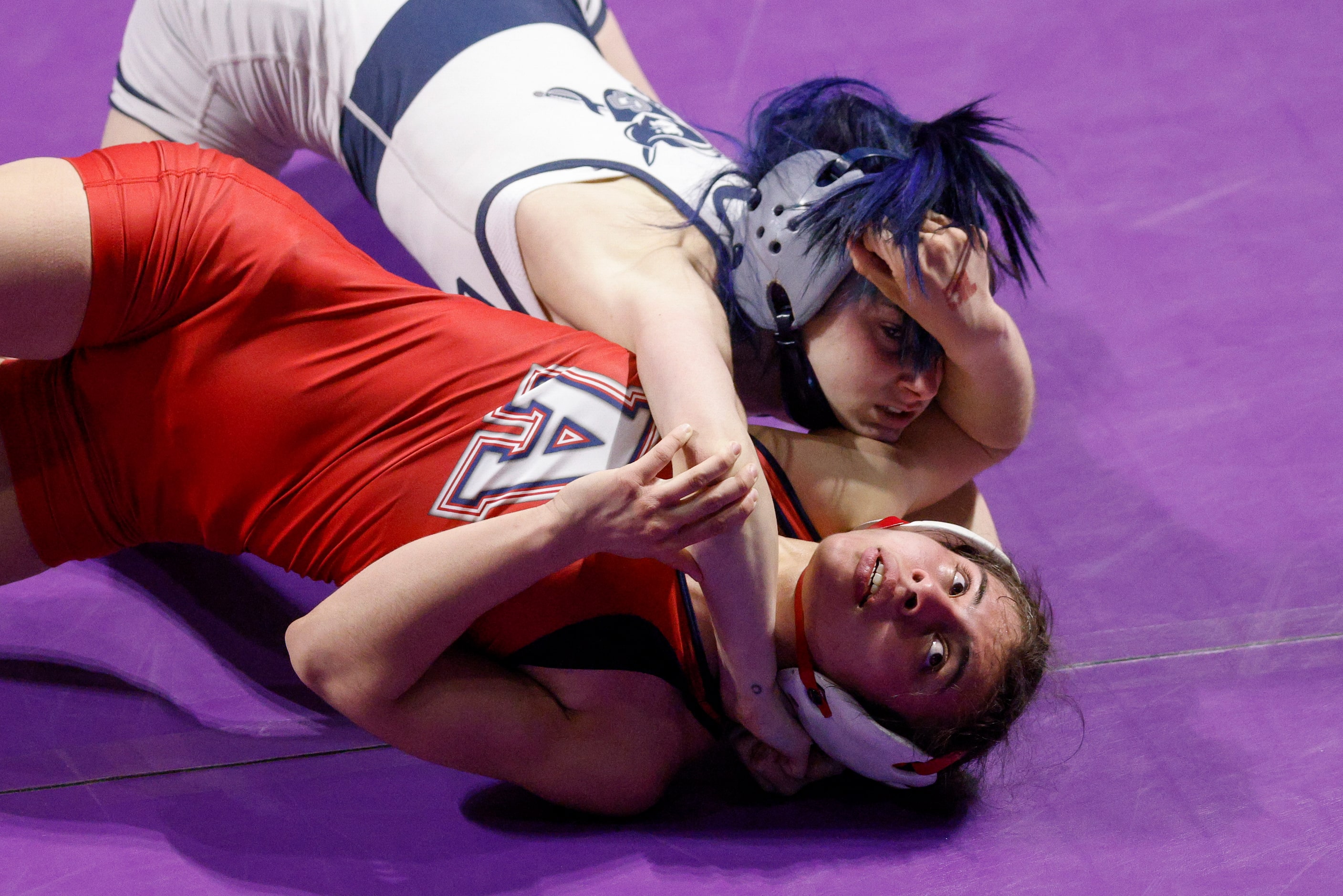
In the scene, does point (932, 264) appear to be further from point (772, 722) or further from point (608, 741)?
point (608, 741)

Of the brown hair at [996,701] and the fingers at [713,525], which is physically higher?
the fingers at [713,525]

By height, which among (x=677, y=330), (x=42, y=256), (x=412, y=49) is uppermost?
(x=412, y=49)

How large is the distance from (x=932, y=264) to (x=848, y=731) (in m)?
0.69

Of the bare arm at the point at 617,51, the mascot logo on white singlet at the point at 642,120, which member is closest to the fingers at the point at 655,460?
the mascot logo on white singlet at the point at 642,120

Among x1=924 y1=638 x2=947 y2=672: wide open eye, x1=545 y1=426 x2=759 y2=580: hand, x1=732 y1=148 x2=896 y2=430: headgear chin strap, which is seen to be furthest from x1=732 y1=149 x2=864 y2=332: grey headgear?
x1=924 y1=638 x2=947 y2=672: wide open eye

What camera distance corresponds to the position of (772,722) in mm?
1917

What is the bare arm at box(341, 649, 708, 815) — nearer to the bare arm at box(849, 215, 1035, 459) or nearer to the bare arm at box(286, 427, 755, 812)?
the bare arm at box(286, 427, 755, 812)

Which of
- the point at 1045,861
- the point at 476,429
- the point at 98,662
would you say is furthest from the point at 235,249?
the point at 1045,861

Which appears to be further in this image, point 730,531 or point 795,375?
point 795,375

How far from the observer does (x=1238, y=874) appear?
6.21 ft

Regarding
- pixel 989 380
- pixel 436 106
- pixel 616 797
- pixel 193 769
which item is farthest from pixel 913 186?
pixel 193 769

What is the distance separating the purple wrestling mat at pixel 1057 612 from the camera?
191cm

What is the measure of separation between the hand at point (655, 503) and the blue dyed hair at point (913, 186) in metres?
0.46

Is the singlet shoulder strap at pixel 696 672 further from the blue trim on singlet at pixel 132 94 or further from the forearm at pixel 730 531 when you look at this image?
the blue trim on singlet at pixel 132 94
